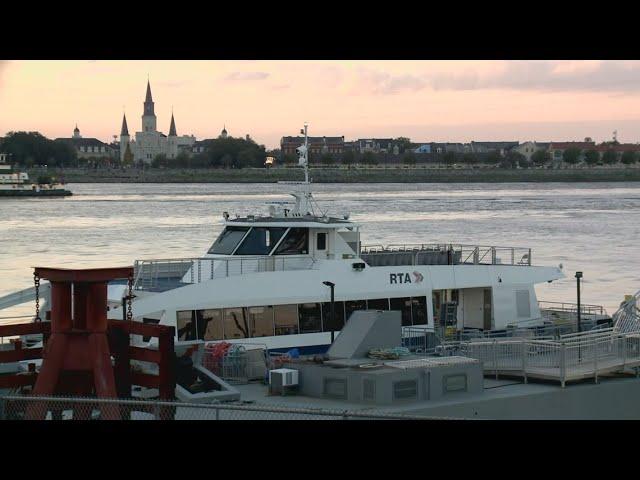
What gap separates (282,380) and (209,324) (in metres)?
3.89

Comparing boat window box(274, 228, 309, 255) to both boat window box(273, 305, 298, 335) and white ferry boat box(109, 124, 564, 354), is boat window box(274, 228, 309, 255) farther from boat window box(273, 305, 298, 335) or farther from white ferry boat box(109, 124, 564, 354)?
boat window box(273, 305, 298, 335)

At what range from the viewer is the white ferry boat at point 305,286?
72.0ft

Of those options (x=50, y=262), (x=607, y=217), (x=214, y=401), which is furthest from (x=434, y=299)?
(x=607, y=217)

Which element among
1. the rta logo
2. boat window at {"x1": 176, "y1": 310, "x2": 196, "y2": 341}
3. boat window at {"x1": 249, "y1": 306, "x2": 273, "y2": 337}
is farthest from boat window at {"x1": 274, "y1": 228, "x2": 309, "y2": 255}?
boat window at {"x1": 176, "y1": 310, "x2": 196, "y2": 341}

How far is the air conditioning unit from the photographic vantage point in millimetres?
18391

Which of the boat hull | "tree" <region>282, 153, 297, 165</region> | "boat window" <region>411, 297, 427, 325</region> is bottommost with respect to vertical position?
"boat window" <region>411, 297, 427, 325</region>

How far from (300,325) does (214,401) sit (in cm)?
562

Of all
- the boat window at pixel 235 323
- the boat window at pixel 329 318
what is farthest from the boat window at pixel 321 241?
the boat window at pixel 235 323

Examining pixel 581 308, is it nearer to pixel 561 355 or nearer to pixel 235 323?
pixel 561 355

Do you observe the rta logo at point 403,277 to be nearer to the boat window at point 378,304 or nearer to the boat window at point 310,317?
the boat window at point 378,304

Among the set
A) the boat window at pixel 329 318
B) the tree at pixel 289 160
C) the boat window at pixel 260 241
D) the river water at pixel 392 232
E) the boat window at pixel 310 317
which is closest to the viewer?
the boat window at pixel 310 317

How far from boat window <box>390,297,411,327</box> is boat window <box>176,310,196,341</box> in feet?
15.9

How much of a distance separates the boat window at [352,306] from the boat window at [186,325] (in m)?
3.54
